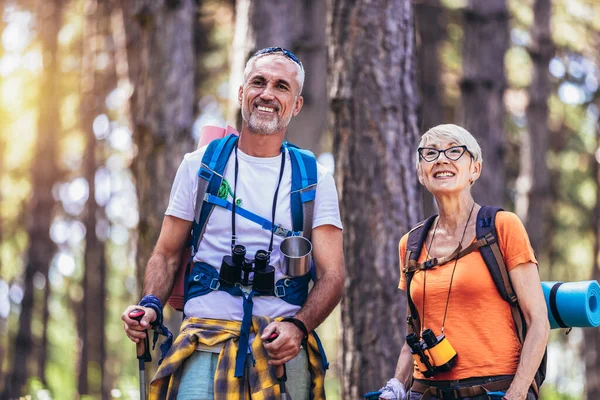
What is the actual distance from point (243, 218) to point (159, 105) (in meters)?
5.73

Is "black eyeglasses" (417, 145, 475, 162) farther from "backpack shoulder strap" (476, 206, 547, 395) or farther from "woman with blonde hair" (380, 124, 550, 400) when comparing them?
"backpack shoulder strap" (476, 206, 547, 395)

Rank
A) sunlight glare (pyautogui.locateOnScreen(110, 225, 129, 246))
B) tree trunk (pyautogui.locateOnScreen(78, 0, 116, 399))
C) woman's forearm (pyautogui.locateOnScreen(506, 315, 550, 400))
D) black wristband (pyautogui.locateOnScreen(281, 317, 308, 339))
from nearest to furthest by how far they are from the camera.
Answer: woman's forearm (pyautogui.locateOnScreen(506, 315, 550, 400)) < black wristband (pyautogui.locateOnScreen(281, 317, 308, 339)) < tree trunk (pyautogui.locateOnScreen(78, 0, 116, 399)) < sunlight glare (pyautogui.locateOnScreen(110, 225, 129, 246))

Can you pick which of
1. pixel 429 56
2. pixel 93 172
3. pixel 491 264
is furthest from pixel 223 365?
pixel 93 172

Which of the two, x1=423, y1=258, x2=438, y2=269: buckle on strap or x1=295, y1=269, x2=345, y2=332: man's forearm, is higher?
x1=423, y1=258, x2=438, y2=269: buckle on strap

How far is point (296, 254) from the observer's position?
4582 millimetres

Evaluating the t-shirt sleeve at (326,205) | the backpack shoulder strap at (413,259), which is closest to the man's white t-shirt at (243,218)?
the t-shirt sleeve at (326,205)

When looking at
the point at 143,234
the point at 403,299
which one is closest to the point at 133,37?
the point at 143,234

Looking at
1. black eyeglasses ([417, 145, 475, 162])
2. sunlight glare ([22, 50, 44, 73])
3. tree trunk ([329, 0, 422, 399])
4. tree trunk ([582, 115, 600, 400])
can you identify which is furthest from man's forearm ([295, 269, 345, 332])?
sunlight glare ([22, 50, 44, 73])

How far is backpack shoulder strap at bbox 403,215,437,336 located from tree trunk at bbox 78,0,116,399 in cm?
1299

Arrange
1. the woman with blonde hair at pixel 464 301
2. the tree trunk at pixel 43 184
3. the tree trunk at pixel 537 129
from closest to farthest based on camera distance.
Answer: the woman with blonde hair at pixel 464 301 → the tree trunk at pixel 537 129 → the tree trunk at pixel 43 184

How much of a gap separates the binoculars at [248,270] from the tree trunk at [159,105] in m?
5.46

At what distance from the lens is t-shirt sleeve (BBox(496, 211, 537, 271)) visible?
13.6ft

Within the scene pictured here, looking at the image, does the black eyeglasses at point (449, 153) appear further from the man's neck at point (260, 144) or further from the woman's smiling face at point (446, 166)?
the man's neck at point (260, 144)

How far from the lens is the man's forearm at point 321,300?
4527mm
